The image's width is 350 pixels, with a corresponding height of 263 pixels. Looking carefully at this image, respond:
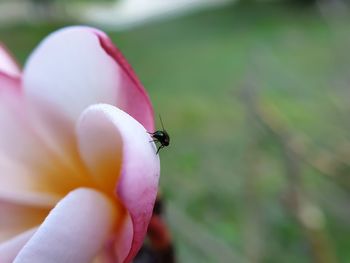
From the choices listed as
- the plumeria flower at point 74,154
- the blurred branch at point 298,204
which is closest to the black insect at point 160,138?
the plumeria flower at point 74,154

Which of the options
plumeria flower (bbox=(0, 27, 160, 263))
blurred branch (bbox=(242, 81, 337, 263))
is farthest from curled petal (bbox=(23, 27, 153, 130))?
blurred branch (bbox=(242, 81, 337, 263))

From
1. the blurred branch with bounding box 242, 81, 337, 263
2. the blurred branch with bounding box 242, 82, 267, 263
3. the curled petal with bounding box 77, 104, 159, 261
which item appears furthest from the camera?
the blurred branch with bounding box 242, 82, 267, 263

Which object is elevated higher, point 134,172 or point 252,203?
point 134,172

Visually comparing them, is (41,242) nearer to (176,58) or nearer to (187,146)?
(187,146)

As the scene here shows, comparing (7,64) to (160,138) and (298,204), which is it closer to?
(160,138)

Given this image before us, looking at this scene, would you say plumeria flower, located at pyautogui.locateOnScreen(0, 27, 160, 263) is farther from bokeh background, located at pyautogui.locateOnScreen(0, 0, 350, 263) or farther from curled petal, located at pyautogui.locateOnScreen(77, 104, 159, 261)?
bokeh background, located at pyautogui.locateOnScreen(0, 0, 350, 263)

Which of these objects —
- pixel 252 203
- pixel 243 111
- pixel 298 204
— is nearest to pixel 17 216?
pixel 298 204

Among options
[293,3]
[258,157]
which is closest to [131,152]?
[258,157]
